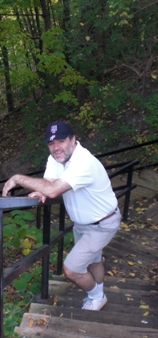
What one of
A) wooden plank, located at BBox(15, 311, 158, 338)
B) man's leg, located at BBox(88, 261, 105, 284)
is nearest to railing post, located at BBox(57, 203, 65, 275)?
man's leg, located at BBox(88, 261, 105, 284)

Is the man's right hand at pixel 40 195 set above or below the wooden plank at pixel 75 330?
above

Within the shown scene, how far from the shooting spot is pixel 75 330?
278cm

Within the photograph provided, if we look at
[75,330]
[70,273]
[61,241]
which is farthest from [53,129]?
[75,330]

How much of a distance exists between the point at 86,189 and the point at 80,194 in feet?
0.22

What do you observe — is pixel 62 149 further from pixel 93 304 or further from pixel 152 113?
pixel 152 113

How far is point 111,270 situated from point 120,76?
881cm

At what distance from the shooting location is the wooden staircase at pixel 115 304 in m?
2.78

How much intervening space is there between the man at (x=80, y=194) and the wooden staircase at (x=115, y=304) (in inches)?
9.6

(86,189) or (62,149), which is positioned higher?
(62,149)

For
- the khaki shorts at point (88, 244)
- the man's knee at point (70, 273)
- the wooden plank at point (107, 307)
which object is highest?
the khaki shorts at point (88, 244)

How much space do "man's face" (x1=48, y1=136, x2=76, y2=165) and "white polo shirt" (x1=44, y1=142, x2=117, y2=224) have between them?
5 cm

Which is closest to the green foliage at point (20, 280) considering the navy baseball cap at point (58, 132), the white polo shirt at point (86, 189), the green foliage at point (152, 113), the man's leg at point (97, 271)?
the man's leg at point (97, 271)

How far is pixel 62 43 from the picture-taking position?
980 cm

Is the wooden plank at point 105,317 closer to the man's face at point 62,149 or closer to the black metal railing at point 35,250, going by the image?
the black metal railing at point 35,250
